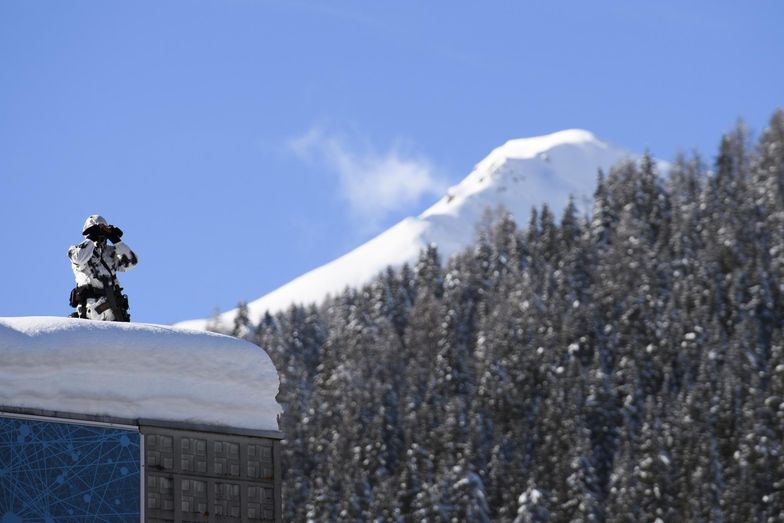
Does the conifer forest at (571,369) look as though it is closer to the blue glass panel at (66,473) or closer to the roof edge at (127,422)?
the roof edge at (127,422)

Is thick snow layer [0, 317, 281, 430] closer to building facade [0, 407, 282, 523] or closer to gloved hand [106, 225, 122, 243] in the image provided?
building facade [0, 407, 282, 523]

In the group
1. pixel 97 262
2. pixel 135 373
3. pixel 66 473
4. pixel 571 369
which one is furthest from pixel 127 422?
pixel 571 369

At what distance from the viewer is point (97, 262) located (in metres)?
14.3

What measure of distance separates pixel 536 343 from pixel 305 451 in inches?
803

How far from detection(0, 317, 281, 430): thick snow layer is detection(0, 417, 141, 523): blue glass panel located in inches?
6.9

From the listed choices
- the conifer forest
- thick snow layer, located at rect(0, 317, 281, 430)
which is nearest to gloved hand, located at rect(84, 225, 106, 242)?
thick snow layer, located at rect(0, 317, 281, 430)

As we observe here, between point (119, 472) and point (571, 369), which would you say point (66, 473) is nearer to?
point (119, 472)

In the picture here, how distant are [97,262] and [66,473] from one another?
85.5 inches

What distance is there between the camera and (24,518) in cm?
1254

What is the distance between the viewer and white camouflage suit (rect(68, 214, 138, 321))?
46.9ft

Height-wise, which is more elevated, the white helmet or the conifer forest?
the conifer forest

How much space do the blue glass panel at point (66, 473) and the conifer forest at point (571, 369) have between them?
87628 millimetres

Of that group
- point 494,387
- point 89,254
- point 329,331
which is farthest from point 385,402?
point 89,254

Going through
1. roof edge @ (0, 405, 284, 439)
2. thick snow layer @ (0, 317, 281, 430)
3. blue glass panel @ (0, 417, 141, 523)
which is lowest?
blue glass panel @ (0, 417, 141, 523)
